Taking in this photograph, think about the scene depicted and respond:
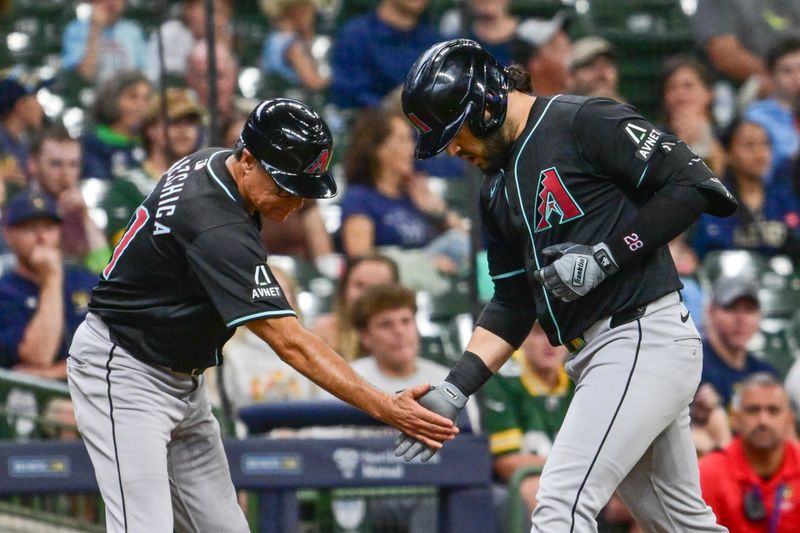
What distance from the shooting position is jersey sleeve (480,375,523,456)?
5.95 meters

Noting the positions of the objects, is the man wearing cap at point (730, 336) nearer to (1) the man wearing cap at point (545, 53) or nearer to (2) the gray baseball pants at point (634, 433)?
(1) the man wearing cap at point (545, 53)

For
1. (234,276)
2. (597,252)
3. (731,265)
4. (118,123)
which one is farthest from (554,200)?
(118,123)

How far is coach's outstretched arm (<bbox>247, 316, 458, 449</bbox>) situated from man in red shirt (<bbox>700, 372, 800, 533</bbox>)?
210 cm

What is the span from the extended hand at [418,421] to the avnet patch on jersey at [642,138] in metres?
0.96

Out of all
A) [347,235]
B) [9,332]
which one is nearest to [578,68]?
[347,235]

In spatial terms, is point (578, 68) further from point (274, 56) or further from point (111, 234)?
point (111, 234)

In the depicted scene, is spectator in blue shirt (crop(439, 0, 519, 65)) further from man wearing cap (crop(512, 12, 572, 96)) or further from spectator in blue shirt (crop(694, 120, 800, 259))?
spectator in blue shirt (crop(694, 120, 800, 259))

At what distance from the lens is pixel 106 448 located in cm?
426

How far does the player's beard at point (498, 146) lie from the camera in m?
4.17

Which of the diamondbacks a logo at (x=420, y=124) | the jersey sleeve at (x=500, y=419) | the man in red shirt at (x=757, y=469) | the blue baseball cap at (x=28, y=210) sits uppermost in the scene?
the blue baseball cap at (x=28, y=210)

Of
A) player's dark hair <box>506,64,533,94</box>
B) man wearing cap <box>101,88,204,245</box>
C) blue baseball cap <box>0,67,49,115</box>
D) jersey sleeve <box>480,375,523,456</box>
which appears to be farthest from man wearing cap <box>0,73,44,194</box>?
player's dark hair <box>506,64,533,94</box>

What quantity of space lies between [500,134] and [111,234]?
131 inches

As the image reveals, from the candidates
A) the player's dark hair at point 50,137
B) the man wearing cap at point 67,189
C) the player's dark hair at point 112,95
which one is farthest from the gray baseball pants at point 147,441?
the player's dark hair at point 112,95

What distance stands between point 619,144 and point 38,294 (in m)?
3.28
